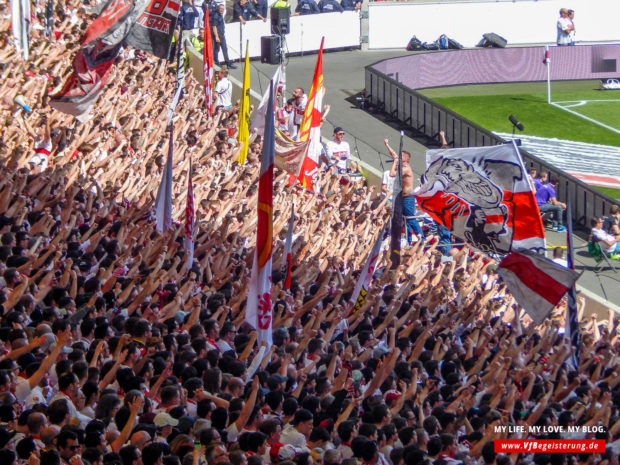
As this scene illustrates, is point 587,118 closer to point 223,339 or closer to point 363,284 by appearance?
point 363,284

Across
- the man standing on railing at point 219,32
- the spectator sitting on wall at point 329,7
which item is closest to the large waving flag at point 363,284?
the man standing on railing at point 219,32

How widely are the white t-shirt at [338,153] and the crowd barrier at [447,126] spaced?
387 cm

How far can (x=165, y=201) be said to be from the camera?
12625 millimetres

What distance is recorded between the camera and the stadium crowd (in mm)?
7797

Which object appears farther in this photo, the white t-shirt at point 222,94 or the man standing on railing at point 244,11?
the man standing on railing at point 244,11

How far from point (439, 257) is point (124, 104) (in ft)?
19.5

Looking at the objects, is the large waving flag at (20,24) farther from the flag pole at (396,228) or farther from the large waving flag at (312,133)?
the flag pole at (396,228)

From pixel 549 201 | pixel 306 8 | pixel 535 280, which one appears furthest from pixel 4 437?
pixel 306 8

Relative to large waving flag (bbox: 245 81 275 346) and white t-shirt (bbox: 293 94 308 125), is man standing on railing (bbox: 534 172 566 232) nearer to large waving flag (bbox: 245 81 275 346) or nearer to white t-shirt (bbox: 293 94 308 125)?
white t-shirt (bbox: 293 94 308 125)

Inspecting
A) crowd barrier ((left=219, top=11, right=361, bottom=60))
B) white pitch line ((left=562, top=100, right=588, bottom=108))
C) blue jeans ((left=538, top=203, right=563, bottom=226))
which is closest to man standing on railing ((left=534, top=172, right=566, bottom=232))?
blue jeans ((left=538, top=203, right=563, bottom=226))

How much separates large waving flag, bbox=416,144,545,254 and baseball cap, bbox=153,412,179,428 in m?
6.31

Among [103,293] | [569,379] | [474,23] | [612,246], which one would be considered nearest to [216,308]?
[103,293]

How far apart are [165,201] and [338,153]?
800 centimetres

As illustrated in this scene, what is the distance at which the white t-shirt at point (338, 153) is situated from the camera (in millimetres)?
20188
